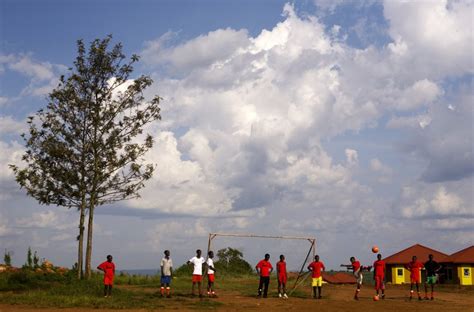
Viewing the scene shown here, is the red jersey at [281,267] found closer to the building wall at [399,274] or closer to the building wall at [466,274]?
the building wall at [466,274]

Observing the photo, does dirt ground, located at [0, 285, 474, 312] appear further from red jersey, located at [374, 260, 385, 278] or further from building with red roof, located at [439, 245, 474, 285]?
building with red roof, located at [439, 245, 474, 285]

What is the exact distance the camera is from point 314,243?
86.6ft

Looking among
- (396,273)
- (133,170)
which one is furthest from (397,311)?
(396,273)

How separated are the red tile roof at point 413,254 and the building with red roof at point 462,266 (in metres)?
1.03

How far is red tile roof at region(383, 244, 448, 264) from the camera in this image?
43.8 metres

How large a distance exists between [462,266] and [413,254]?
4.22 m

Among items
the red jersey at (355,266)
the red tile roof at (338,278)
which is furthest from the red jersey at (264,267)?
the red tile roof at (338,278)

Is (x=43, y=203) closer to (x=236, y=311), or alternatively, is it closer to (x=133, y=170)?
(x=133, y=170)

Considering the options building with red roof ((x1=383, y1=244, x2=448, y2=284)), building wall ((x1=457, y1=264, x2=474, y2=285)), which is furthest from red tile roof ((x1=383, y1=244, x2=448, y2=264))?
building wall ((x1=457, y1=264, x2=474, y2=285))

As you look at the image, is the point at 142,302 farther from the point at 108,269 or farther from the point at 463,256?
the point at 463,256

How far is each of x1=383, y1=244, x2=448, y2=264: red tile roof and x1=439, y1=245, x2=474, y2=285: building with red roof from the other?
103 cm

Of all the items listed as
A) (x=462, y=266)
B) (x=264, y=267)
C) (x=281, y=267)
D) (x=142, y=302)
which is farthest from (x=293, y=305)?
(x=462, y=266)

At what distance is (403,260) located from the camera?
43.9m

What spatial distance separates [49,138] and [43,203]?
3.15 meters
